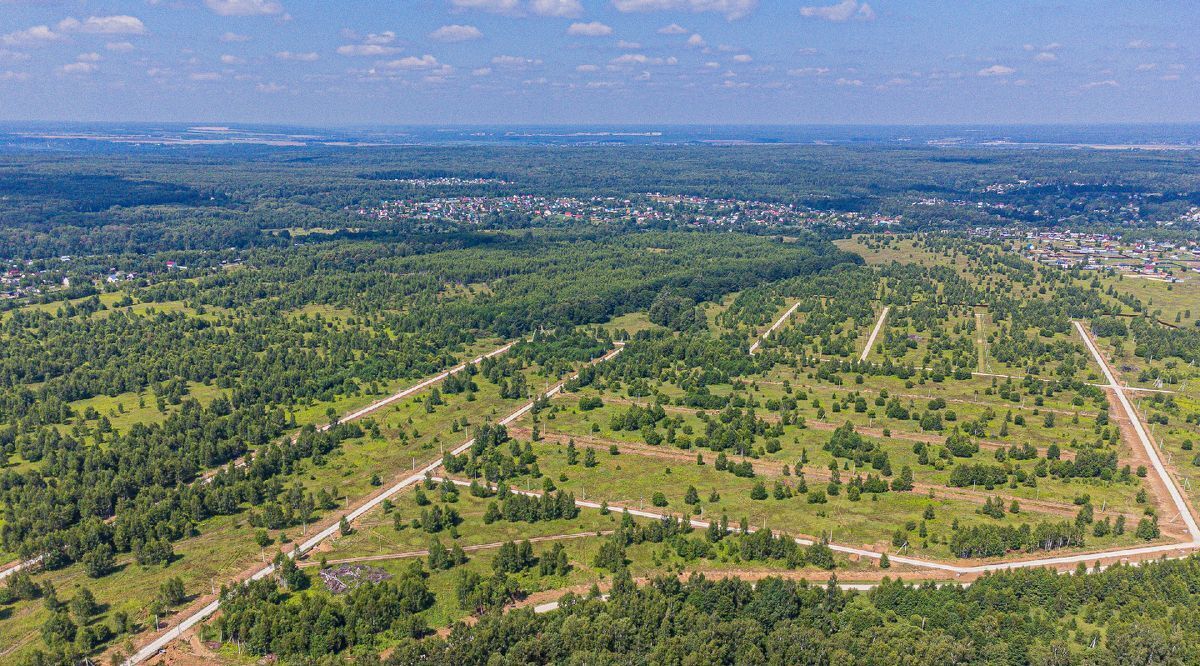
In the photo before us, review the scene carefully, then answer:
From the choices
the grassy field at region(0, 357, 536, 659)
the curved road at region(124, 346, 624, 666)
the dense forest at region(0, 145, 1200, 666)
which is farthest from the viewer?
the grassy field at region(0, 357, 536, 659)

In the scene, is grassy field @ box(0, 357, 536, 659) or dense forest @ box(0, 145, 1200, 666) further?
grassy field @ box(0, 357, 536, 659)

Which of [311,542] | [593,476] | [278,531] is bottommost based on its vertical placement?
[278,531]

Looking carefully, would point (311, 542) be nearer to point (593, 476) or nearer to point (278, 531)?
point (278, 531)

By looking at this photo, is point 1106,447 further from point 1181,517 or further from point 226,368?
point 226,368

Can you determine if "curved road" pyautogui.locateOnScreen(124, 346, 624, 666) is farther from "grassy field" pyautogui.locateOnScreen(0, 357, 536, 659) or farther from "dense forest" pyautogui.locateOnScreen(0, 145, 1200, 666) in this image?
"grassy field" pyautogui.locateOnScreen(0, 357, 536, 659)

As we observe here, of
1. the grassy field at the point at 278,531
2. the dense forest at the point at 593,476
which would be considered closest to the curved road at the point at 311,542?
the dense forest at the point at 593,476

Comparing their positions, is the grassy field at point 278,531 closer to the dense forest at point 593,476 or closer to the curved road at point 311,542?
the dense forest at point 593,476

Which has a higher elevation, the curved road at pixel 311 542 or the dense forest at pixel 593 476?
the dense forest at pixel 593 476

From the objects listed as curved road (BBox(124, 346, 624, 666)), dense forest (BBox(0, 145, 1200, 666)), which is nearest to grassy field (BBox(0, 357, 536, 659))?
dense forest (BBox(0, 145, 1200, 666))

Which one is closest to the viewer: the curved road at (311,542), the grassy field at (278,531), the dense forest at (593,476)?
the curved road at (311,542)

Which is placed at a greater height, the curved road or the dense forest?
the dense forest

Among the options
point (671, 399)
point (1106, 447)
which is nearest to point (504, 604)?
point (671, 399)

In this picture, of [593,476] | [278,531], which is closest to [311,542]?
[278,531]
